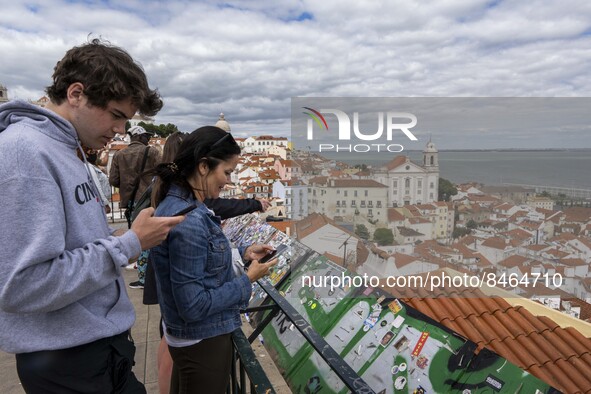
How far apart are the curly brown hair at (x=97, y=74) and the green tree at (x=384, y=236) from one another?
2.39 metres

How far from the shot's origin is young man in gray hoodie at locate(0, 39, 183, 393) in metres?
0.74

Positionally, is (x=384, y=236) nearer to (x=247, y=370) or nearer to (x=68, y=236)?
(x=247, y=370)

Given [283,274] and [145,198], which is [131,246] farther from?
[283,274]

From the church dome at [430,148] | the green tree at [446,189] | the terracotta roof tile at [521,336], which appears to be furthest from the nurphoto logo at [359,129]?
the terracotta roof tile at [521,336]

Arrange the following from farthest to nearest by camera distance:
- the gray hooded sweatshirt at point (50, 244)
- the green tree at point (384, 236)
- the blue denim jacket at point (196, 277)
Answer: the green tree at point (384, 236)
the blue denim jacket at point (196, 277)
the gray hooded sweatshirt at point (50, 244)

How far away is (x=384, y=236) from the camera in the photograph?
3.02m

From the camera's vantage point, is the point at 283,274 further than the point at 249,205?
Yes

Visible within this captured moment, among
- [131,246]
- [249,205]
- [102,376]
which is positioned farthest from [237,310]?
[249,205]

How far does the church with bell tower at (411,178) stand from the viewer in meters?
2.77

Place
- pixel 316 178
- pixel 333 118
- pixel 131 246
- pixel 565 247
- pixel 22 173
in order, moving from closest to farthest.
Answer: pixel 22 173, pixel 131 246, pixel 333 118, pixel 316 178, pixel 565 247

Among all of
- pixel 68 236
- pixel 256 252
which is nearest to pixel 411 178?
pixel 256 252

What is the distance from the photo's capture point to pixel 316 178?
2.94m

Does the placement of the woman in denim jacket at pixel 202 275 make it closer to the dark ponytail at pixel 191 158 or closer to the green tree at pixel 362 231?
the dark ponytail at pixel 191 158

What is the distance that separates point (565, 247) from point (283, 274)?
2.68m
